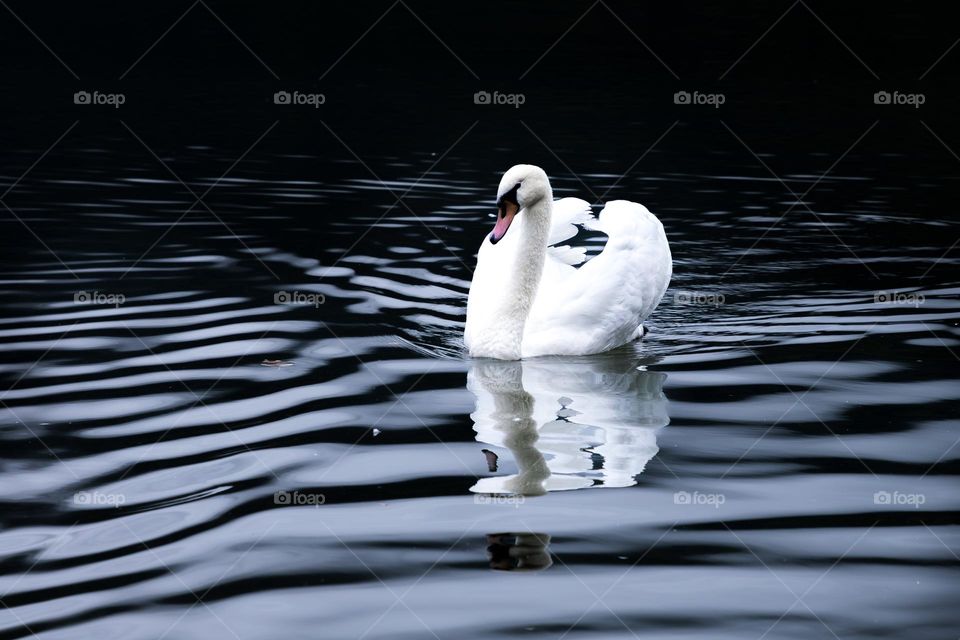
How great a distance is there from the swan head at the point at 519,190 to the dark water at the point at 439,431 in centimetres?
99

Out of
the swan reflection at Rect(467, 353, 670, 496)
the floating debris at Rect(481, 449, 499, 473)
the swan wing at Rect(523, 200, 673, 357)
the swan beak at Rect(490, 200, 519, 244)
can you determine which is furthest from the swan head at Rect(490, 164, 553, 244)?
the floating debris at Rect(481, 449, 499, 473)

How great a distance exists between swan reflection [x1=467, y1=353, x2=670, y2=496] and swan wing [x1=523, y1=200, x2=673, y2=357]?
14 cm

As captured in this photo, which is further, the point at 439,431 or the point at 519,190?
the point at 519,190

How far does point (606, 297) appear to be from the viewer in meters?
8.59

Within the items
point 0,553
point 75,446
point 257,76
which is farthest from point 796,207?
point 257,76

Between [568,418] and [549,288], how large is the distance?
208 cm

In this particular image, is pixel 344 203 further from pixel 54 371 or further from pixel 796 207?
pixel 54 371

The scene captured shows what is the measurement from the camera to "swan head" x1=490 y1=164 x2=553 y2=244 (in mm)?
8539

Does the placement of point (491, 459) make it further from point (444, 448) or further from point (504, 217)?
point (504, 217)

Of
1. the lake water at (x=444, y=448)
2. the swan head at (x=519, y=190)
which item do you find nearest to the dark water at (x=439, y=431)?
the lake water at (x=444, y=448)

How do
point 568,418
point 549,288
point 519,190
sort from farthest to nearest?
1. point 549,288
2. point 519,190
3. point 568,418

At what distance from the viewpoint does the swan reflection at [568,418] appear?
6.39 m

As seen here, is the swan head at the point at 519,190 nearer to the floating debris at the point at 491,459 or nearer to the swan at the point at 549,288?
the swan at the point at 549,288

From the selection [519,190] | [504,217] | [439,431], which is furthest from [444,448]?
[519,190]
